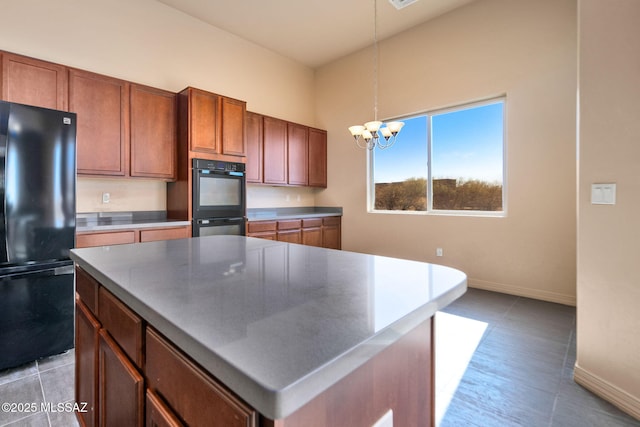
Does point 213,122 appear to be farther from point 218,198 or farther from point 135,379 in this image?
point 135,379

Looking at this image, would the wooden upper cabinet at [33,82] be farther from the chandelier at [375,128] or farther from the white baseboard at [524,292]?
the white baseboard at [524,292]

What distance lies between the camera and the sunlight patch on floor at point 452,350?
1740 millimetres

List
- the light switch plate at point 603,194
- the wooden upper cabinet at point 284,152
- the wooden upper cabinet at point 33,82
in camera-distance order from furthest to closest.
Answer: the wooden upper cabinet at point 284,152 → the wooden upper cabinet at point 33,82 → the light switch plate at point 603,194

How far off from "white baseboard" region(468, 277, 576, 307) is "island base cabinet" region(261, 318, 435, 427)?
319 centimetres

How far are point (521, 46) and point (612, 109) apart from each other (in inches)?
87.6

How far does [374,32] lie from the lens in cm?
434

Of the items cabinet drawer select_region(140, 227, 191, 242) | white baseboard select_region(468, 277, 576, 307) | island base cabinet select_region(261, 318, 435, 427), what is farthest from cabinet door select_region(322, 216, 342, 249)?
island base cabinet select_region(261, 318, 435, 427)

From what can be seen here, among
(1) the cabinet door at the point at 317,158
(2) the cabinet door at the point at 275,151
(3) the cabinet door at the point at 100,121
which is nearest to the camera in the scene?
(3) the cabinet door at the point at 100,121

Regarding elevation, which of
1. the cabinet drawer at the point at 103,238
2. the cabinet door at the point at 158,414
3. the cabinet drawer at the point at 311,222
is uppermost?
the cabinet drawer at the point at 311,222

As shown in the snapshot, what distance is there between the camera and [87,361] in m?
1.24

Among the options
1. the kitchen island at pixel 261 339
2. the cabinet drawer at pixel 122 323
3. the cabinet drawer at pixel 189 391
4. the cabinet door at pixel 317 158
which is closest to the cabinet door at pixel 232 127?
the cabinet door at pixel 317 158

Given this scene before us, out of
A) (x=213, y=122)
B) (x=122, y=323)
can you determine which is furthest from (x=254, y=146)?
(x=122, y=323)

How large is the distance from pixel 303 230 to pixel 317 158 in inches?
55.3

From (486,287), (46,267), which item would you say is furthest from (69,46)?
(486,287)
